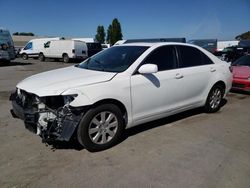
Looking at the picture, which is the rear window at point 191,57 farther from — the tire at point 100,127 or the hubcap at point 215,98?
the tire at point 100,127

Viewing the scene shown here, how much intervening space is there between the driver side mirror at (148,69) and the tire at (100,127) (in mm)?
722

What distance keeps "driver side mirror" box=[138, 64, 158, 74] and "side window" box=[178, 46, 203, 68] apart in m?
1.05

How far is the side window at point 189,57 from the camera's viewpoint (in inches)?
205

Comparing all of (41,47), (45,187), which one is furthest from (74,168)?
(41,47)

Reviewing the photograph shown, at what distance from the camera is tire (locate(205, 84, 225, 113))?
19.4 feet

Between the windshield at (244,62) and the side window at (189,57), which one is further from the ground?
the side window at (189,57)

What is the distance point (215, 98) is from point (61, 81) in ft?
12.0

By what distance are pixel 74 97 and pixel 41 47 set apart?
24243mm

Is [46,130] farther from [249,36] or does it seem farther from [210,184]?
[249,36]

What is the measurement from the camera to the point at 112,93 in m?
3.99

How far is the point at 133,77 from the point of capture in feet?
14.1

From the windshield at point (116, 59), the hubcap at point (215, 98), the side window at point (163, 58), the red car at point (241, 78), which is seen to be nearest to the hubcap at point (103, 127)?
the windshield at point (116, 59)

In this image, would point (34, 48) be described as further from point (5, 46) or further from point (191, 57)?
point (191, 57)

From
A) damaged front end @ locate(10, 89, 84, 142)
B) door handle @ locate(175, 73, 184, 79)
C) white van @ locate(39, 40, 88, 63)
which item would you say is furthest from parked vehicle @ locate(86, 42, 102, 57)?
damaged front end @ locate(10, 89, 84, 142)
